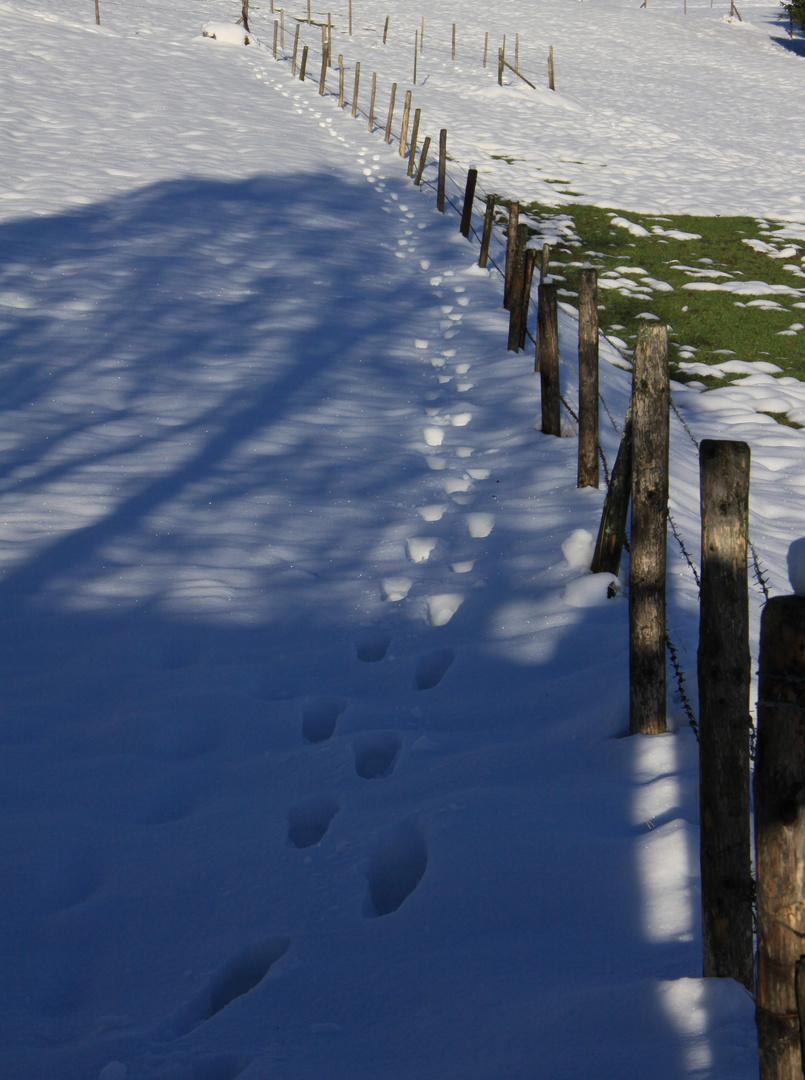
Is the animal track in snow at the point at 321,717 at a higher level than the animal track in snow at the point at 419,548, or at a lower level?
lower

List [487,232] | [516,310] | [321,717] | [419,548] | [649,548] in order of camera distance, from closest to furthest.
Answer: [649,548] < [321,717] < [419,548] < [516,310] < [487,232]

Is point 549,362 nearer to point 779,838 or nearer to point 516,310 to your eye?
point 516,310

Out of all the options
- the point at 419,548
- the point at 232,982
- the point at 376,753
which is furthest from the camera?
the point at 419,548

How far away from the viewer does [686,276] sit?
→ 389 inches

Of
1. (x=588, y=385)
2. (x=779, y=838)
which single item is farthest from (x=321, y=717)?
(x=588, y=385)

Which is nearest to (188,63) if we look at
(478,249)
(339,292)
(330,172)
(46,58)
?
(46,58)

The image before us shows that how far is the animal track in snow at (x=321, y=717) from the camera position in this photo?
291 cm

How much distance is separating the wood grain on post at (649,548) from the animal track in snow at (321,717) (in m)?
1.01

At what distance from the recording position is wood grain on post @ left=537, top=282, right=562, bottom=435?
16.0 feet

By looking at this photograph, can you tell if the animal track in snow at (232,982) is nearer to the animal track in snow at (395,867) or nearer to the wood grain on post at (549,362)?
the animal track in snow at (395,867)

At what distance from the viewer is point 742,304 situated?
9078 millimetres

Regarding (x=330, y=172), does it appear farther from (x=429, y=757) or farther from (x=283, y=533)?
(x=429, y=757)

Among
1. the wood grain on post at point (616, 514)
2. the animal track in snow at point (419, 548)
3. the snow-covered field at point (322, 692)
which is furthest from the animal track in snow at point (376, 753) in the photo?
the animal track in snow at point (419, 548)

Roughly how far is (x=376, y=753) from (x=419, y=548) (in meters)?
1.50
